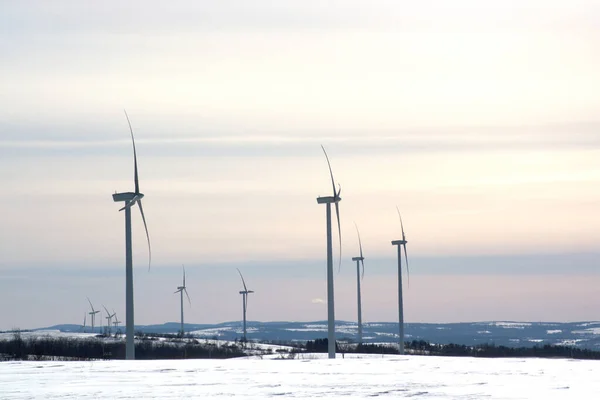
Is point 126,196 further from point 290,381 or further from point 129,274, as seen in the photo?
point 290,381

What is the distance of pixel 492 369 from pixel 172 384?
1801 cm

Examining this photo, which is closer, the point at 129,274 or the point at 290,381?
the point at 290,381

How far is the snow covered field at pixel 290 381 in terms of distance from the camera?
35969 mm

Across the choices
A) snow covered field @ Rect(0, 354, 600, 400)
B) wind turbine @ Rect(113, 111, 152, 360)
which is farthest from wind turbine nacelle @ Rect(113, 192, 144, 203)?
snow covered field @ Rect(0, 354, 600, 400)

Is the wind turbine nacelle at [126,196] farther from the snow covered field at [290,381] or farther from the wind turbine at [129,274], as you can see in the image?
the snow covered field at [290,381]

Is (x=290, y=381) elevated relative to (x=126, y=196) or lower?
lower

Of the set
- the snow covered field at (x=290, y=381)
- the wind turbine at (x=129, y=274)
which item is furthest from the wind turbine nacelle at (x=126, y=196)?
the snow covered field at (x=290, y=381)

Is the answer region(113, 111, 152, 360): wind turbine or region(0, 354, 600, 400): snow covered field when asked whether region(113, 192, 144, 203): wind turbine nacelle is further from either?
region(0, 354, 600, 400): snow covered field

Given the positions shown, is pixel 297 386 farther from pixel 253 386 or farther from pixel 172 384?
pixel 172 384

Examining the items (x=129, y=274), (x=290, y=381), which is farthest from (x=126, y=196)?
(x=290, y=381)

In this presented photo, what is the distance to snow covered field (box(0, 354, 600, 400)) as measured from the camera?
3597cm

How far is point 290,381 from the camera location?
43.1m

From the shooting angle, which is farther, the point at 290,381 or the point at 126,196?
the point at 126,196

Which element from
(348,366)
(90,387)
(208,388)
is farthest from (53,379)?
(348,366)
